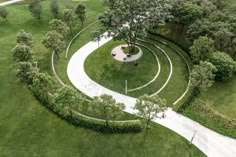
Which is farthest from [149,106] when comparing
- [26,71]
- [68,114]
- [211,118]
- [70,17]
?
[70,17]

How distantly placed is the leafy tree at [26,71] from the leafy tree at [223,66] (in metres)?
30.9

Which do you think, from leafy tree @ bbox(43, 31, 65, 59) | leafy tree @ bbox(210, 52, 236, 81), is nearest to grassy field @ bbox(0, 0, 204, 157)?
leafy tree @ bbox(43, 31, 65, 59)

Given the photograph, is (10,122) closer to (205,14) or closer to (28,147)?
(28,147)

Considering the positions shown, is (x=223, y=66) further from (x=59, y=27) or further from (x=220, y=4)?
(x=59, y=27)

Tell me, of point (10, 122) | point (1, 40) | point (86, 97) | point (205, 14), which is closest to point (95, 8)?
point (1, 40)

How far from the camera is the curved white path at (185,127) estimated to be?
118 feet

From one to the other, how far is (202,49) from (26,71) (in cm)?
3098

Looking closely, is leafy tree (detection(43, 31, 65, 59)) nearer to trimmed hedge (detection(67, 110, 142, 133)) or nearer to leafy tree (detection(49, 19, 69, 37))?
leafy tree (detection(49, 19, 69, 37))

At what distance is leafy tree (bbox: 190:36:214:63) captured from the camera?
47219 millimetres

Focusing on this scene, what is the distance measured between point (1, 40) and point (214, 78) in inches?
1817

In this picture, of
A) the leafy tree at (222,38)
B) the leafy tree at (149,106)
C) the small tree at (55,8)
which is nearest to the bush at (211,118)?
the leafy tree at (149,106)

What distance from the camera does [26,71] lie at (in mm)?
41438

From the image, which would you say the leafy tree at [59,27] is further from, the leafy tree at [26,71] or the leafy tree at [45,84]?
the leafy tree at [45,84]

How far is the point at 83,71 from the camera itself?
49.5 m
